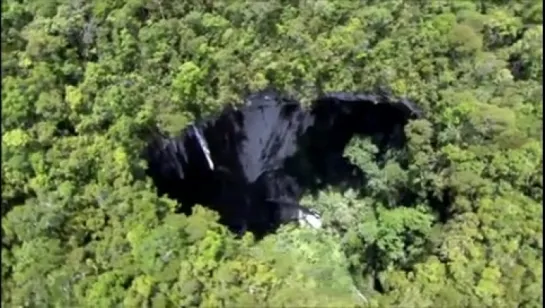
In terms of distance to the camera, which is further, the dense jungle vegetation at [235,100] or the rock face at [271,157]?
the rock face at [271,157]

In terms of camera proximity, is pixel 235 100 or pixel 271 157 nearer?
pixel 235 100

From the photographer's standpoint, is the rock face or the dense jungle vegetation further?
the rock face

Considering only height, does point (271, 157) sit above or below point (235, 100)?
below

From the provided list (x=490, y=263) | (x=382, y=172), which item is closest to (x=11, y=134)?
(x=382, y=172)

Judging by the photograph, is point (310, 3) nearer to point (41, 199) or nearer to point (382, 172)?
point (382, 172)
